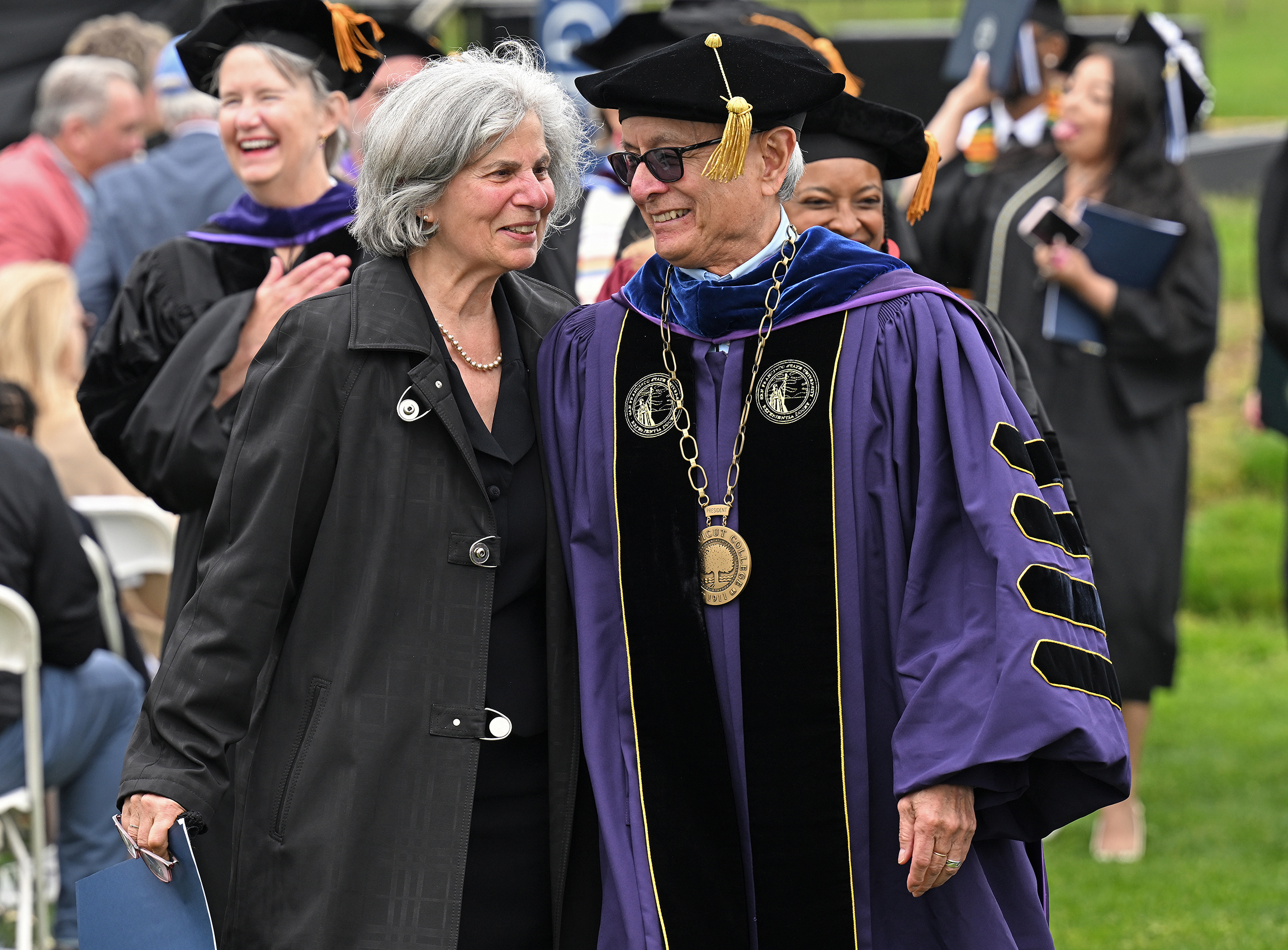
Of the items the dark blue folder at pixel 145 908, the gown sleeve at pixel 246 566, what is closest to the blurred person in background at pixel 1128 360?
the gown sleeve at pixel 246 566

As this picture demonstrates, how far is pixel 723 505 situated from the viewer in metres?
2.86

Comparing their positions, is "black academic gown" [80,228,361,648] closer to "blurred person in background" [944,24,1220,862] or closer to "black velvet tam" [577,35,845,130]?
"black velvet tam" [577,35,845,130]

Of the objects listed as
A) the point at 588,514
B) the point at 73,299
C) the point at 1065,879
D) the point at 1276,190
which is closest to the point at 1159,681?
the point at 1065,879

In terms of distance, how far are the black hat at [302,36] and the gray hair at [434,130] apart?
86 centimetres

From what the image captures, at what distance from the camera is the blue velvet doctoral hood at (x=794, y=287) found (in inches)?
114

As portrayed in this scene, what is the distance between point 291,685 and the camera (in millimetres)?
2861

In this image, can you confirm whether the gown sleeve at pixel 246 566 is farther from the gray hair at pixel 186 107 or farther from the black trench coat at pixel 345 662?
the gray hair at pixel 186 107

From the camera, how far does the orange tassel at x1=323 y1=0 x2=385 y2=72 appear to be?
381 centimetres

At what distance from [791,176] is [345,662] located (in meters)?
1.15

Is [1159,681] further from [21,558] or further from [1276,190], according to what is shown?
[21,558]

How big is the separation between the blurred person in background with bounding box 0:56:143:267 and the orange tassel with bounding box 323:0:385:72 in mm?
3679

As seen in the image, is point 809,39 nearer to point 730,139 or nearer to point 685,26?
point 685,26

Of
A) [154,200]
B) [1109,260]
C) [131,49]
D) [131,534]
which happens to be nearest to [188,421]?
[131,534]

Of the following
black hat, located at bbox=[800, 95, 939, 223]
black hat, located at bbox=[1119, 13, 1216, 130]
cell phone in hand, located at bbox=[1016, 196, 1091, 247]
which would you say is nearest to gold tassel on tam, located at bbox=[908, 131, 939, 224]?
black hat, located at bbox=[800, 95, 939, 223]
